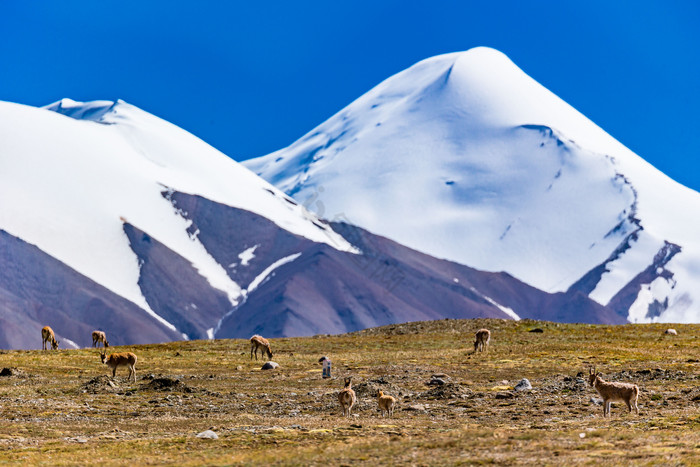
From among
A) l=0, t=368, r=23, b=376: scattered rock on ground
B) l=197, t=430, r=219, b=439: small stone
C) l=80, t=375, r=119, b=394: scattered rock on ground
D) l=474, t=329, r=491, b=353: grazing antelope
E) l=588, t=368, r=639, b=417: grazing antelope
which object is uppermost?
l=474, t=329, r=491, b=353: grazing antelope

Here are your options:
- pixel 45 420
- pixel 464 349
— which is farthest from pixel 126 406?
pixel 464 349

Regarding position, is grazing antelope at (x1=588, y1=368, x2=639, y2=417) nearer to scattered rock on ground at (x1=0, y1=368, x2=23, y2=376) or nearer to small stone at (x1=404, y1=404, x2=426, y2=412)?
small stone at (x1=404, y1=404, x2=426, y2=412)

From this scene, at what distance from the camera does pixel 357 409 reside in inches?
1503

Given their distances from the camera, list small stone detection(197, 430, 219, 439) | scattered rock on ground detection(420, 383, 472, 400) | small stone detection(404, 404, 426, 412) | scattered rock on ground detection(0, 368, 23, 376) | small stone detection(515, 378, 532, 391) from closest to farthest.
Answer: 1. small stone detection(197, 430, 219, 439)
2. small stone detection(404, 404, 426, 412)
3. scattered rock on ground detection(420, 383, 472, 400)
4. small stone detection(515, 378, 532, 391)
5. scattered rock on ground detection(0, 368, 23, 376)

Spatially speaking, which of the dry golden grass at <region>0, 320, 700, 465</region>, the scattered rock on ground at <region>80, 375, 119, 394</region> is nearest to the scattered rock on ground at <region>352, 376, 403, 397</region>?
the dry golden grass at <region>0, 320, 700, 465</region>

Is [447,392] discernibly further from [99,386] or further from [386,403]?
[99,386]

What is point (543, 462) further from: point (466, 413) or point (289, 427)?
point (466, 413)

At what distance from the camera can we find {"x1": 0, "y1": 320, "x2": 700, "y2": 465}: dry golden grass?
25984 mm

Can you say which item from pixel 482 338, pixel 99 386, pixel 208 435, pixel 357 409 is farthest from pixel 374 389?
pixel 482 338

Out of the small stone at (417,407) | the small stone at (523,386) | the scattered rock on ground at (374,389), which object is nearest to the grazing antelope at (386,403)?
the small stone at (417,407)

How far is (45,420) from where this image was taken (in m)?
35.7

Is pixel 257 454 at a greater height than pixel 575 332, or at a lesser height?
lesser

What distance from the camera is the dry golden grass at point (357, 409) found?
1023 inches

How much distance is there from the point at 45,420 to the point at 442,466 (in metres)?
18.0
